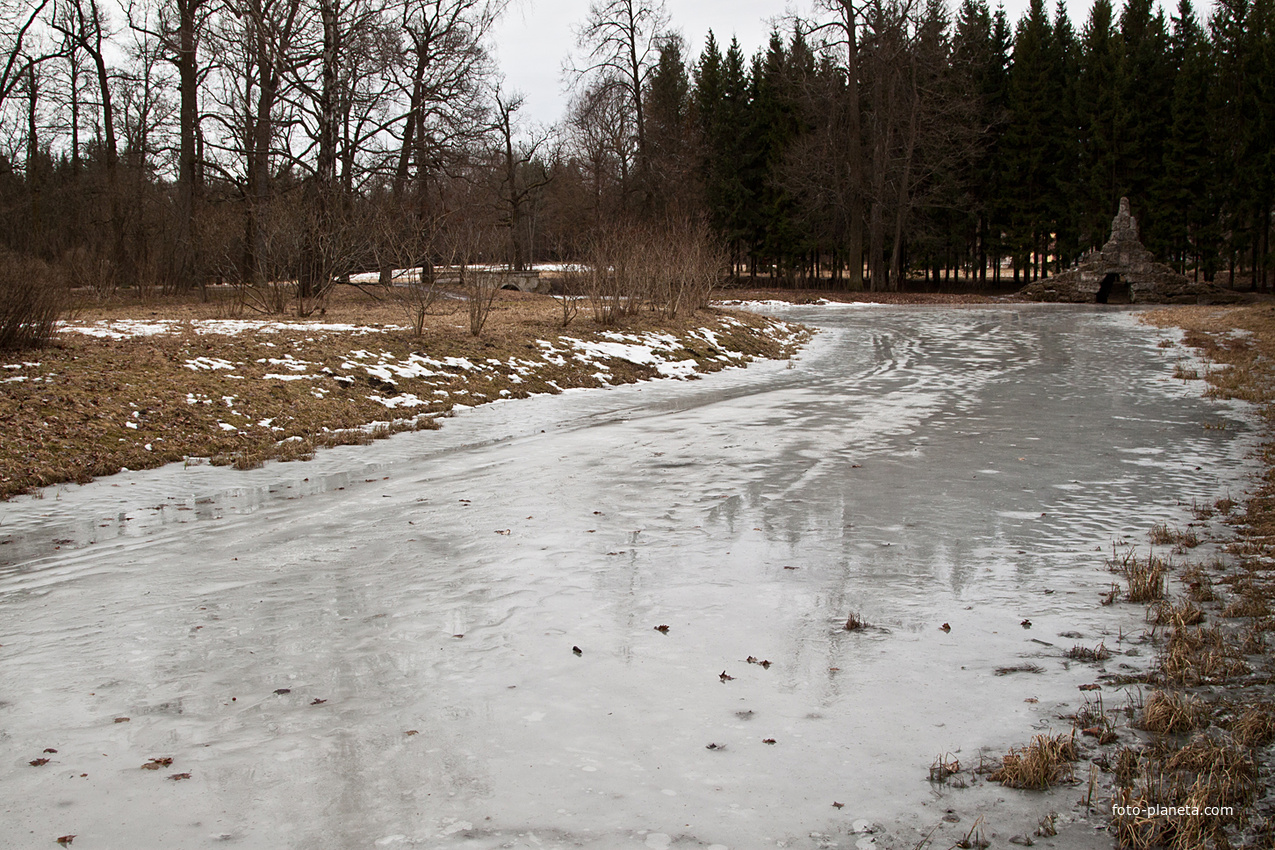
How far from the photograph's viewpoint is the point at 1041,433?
10305mm

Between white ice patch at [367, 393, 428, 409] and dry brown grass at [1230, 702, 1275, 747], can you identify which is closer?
dry brown grass at [1230, 702, 1275, 747]

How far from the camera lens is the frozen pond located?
3.22 meters

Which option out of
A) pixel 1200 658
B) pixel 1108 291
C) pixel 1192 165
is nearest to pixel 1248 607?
pixel 1200 658

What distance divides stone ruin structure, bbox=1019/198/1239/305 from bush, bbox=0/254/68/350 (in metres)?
35.7

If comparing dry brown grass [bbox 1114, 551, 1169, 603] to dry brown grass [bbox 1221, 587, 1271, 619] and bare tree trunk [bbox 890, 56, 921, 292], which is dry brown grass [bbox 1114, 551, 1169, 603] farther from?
bare tree trunk [bbox 890, 56, 921, 292]

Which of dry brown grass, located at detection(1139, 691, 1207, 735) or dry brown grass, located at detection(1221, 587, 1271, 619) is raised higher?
dry brown grass, located at detection(1221, 587, 1271, 619)

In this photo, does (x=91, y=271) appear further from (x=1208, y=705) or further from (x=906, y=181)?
(x=906, y=181)

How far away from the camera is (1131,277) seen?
120 feet

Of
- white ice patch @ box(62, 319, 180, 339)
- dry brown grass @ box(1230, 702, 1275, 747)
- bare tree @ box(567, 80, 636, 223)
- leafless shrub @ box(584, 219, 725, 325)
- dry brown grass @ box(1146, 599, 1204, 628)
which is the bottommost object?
dry brown grass @ box(1230, 702, 1275, 747)

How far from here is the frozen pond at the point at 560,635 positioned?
3223mm

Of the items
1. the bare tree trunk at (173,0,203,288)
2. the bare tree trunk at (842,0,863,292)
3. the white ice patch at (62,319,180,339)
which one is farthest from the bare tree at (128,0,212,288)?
the bare tree trunk at (842,0,863,292)

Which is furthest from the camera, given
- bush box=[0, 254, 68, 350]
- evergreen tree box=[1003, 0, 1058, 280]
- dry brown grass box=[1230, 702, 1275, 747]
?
evergreen tree box=[1003, 0, 1058, 280]

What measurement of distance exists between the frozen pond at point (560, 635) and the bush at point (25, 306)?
3.86 metres

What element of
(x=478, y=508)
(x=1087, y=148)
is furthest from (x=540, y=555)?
(x=1087, y=148)
